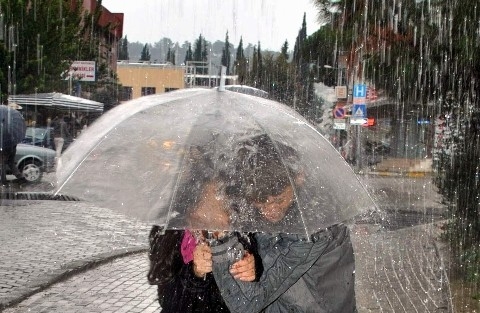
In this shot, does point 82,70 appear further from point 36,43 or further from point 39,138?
point 39,138

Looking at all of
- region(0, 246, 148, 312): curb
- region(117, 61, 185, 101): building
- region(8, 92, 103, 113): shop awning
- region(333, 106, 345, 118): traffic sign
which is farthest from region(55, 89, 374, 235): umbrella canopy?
region(117, 61, 185, 101): building

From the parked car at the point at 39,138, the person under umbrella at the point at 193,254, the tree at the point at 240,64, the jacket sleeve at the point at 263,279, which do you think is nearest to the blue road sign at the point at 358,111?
the parked car at the point at 39,138

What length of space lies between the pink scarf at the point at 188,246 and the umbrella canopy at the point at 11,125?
1670 centimetres

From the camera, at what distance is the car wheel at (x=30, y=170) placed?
20891 mm

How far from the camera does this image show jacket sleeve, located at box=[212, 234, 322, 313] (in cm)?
295

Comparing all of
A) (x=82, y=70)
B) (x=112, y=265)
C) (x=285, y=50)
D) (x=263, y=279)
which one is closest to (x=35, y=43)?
(x=82, y=70)

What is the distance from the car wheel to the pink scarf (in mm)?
18318

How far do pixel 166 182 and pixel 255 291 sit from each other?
0.82 metres

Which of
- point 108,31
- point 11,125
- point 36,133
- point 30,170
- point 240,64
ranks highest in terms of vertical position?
point 108,31

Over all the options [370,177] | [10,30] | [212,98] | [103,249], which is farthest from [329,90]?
[212,98]

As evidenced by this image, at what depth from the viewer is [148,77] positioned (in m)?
59.9

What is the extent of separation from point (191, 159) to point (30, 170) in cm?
1824

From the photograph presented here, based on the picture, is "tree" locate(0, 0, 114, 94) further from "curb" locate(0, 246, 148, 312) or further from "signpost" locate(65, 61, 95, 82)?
"curb" locate(0, 246, 148, 312)

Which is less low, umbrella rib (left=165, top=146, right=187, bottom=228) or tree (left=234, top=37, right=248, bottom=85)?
tree (left=234, top=37, right=248, bottom=85)
